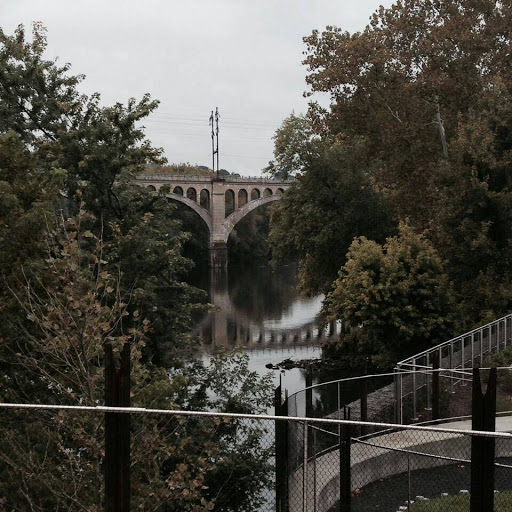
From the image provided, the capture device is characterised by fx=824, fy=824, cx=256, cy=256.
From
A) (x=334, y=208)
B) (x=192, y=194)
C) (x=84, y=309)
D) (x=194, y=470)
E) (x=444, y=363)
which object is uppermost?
(x=192, y=194)

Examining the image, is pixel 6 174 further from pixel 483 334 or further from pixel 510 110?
pixel 510 110

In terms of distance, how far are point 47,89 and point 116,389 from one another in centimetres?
1657

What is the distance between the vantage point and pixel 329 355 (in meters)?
34.5

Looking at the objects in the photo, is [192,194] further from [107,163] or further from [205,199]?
[107,163]

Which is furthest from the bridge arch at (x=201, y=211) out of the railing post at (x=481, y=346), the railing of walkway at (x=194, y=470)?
the railing of walkway at (x=194, y=470)

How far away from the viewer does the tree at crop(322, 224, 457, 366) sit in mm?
24203

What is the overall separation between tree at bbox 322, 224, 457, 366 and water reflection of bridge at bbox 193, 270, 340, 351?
11568 mm

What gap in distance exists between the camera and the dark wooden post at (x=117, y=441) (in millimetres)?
6320

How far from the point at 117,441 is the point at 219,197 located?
80118 millimetres

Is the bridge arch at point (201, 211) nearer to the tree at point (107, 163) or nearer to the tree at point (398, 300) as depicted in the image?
the tree at point (398, 300)

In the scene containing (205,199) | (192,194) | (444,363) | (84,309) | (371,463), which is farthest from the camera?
(205,199)

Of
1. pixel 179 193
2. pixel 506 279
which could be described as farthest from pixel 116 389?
pixel 179 193

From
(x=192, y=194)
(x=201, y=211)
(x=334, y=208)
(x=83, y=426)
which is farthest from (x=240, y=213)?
(x=83, y=426)

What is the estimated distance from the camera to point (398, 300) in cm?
2456
